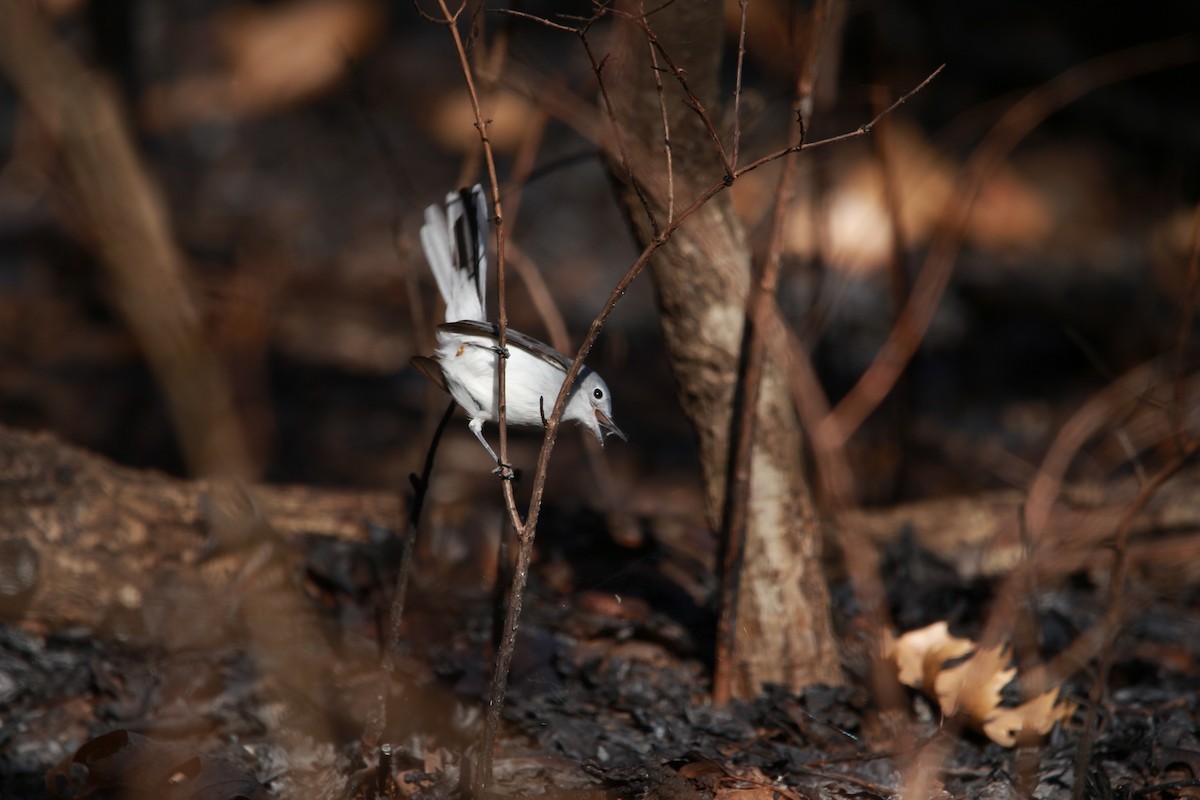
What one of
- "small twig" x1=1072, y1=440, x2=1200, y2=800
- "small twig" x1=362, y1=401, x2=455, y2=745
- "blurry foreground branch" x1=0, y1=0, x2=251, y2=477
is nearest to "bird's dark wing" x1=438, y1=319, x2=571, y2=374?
"small twig" x1=362, y1=401, x2=455, y2=745

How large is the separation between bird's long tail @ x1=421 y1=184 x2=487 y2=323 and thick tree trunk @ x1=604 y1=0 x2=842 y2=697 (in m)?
0.30

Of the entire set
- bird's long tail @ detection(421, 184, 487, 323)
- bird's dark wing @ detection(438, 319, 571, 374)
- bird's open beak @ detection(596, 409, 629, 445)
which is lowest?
bird's open beak @ detection(596, 409, 629, 445)

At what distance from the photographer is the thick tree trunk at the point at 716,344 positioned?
1.96m

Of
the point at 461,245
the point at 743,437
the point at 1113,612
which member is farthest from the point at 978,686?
the point at 461,245

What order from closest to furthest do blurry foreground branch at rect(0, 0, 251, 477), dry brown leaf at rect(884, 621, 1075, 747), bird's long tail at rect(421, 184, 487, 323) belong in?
blurry foreground branch at rect(0, 0, 251, 477) → bird's long tail at rect(421, 184, 487, 323) → dry brown leaf at rect(884, 621, 1075, 747)

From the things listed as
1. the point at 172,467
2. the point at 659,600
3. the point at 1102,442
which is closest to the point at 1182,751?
the point at 659,600

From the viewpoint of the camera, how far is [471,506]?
304 centimetres

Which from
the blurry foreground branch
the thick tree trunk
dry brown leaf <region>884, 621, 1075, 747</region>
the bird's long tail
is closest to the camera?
the blurry foreground branch

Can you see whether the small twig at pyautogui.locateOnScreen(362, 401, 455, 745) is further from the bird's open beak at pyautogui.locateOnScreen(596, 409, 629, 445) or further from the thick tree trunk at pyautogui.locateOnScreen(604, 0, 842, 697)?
the thick tree trunk at pyautogui.locateOnScreen(604, 0, 842, 697)

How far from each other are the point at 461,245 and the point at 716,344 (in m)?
0.58

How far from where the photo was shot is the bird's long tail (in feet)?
6.07

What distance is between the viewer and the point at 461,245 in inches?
73.1

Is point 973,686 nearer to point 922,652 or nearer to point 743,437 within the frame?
point 922,652

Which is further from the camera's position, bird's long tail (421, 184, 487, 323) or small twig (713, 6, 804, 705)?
Answer: small twig (713, 6, 804, 705)
